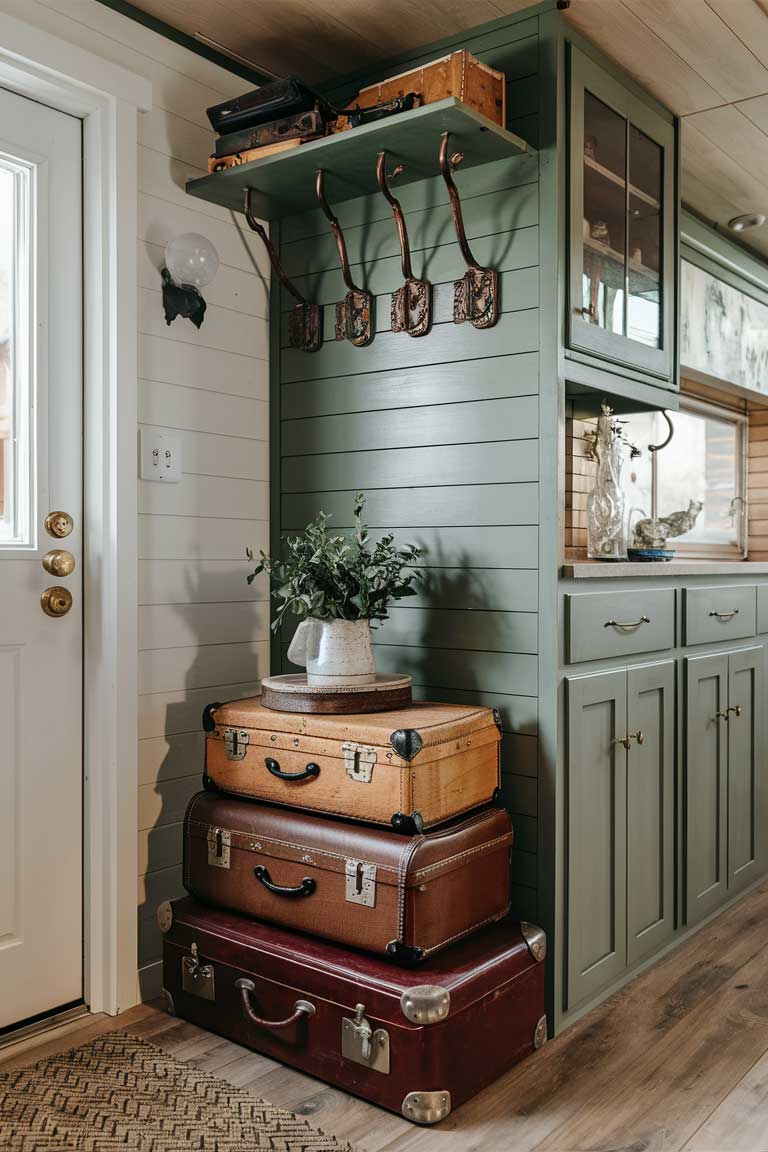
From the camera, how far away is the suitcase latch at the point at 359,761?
191cm

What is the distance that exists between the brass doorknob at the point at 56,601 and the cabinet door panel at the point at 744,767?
1.84 meters

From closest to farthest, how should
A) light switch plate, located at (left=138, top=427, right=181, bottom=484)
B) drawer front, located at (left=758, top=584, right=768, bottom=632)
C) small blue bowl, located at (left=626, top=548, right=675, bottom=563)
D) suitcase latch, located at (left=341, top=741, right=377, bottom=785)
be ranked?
suitcase latch, located at (left=341, top=741, right=377, bottom=785) < light switch plate, located at (left=138, top=427, right=181, bottom=484) < small blue bowl, located at (left=626, top=548, right=675, bottom=563) < drawer front, located at (left=758, top=584, right=768, bottom=632)

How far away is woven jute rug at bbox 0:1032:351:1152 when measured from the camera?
5.54 ft

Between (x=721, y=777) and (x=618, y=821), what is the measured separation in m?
0.65

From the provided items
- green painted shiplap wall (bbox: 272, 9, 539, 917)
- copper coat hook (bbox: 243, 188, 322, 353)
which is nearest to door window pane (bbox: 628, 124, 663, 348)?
green painted shiplap wall (bbox: 272, 9, 539, 917)

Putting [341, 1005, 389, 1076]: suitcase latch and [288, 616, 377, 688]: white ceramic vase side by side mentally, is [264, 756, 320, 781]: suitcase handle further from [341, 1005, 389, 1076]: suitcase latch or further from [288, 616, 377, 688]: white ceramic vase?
[341, 1005, 389, 1076]: suitcase latch

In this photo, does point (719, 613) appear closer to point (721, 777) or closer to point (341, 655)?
point (721, 777)

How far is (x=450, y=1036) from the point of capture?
1.78 m

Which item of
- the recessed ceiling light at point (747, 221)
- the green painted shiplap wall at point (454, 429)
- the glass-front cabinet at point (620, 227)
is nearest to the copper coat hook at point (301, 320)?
the green painted shiplap wall at point (454, 429)

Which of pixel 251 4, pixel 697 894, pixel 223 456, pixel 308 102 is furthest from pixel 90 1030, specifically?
pixel 251 4

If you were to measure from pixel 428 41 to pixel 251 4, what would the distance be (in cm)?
43

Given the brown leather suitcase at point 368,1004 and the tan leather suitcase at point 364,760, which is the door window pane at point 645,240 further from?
the brown leather suitcase at point 368,1004

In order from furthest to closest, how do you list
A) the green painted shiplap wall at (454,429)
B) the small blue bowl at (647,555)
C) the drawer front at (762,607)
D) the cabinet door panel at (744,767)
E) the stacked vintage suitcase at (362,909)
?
the drawer front at (762,607), the cabinet door panel at (744,767), the small blue bowl at (647,555), the green painted shiplap wall at (454,429), the stacked vintage suitcase at (362,909)

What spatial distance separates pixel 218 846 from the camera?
6.97 feet
